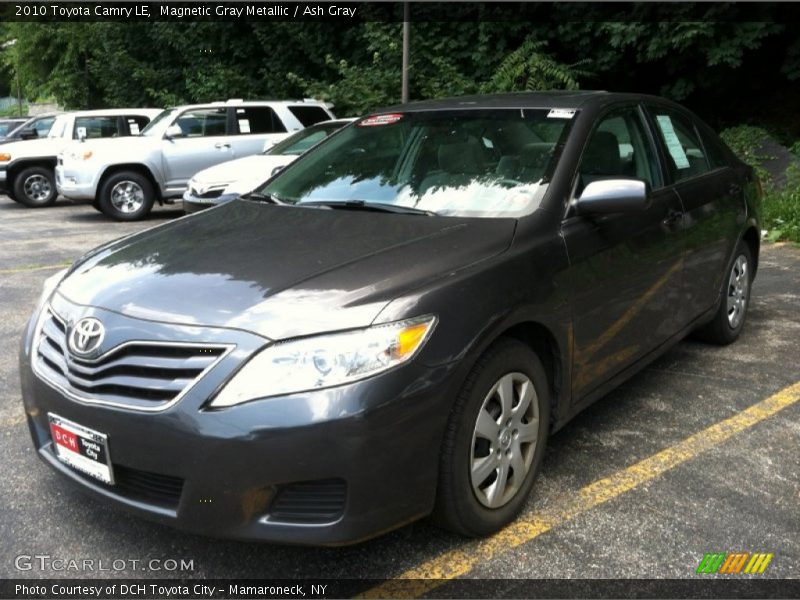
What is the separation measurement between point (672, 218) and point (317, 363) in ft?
7.42

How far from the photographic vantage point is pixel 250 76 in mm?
18234

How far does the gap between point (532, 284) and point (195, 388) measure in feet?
4.05

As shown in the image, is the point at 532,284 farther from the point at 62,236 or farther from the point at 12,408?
the point at 62,236

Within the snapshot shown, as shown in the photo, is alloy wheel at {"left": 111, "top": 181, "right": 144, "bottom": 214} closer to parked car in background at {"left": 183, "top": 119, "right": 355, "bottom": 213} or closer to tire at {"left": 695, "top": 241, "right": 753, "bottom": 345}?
parked car in background at {"left": 183, "top": 119, "right": 355, "bottom": 213}

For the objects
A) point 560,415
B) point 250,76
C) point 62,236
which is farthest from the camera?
point 250,76

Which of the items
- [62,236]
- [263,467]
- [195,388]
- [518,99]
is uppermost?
[518,99]

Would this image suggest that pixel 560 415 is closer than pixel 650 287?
Yes

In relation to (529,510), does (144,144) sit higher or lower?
higher

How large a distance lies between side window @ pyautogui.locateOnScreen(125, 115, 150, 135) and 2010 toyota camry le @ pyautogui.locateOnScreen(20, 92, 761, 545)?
1043cm

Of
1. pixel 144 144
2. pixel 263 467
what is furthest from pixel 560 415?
pixel 144 144

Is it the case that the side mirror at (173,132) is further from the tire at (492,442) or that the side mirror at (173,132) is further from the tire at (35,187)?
the tire at (492,442)

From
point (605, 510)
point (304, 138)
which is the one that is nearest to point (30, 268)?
point (304, 138)

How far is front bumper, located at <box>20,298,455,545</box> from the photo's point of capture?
221 centimetres

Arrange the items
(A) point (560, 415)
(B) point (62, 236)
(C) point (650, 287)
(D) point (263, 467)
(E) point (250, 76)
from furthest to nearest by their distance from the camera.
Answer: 1. (E) point (250, 76)
2. (B) point (62, 236)
3. (C) point (650, 287)
4. (A) point (560, 415)
5. (D) point (263, 467)
